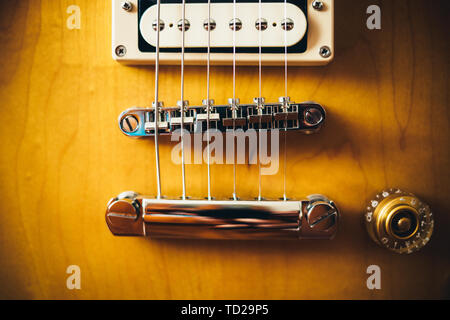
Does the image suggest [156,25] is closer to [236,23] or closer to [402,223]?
[236,23]

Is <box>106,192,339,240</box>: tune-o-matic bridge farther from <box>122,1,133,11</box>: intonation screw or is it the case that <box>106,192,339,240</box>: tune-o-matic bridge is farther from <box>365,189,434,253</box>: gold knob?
<box>122,1,133,11</box>: intonation screw

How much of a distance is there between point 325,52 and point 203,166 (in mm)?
244

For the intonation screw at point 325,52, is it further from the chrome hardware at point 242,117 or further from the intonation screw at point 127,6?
the intonation screw at point 127,6

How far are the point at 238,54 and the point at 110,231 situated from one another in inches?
12.7

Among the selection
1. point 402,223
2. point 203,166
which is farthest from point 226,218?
point 402,223

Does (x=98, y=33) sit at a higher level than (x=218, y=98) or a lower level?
higher

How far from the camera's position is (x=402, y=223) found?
0.42 m

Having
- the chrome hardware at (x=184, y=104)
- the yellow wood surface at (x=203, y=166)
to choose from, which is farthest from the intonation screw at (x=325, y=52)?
the chrome hardware at (x=184, y=104)

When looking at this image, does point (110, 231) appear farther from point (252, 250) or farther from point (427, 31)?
point (427, 31)

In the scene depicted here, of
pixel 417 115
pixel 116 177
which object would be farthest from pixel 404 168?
pixel 116 177

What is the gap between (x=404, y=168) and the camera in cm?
44

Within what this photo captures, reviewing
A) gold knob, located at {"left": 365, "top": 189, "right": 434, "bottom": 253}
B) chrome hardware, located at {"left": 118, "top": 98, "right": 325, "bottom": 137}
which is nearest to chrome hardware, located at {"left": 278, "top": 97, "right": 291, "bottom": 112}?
chrome hardware, located at {"left": 118, "top": 98, "right": 325, "bottom": 137}

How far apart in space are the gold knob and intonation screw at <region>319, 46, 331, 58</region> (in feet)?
0.75

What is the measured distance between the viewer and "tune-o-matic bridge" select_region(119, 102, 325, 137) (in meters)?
0.41
